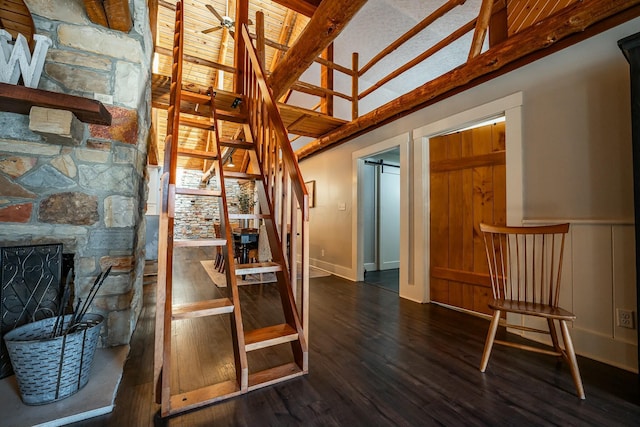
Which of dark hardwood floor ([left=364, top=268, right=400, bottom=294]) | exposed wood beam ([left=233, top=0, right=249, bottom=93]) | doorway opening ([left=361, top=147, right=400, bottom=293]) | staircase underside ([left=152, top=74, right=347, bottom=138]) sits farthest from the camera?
doorway opening ([left=361, top=147, right=400, bottom=293])

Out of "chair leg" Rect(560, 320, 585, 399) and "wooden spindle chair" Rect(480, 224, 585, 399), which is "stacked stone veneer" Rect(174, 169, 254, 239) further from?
"chair leg" Rect(560, 320, 585, 399)

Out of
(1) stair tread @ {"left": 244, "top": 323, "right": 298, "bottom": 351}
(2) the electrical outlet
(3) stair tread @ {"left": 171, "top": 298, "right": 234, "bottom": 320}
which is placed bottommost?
(1) stair tread @ {"left": 244, "top": 323, "right": 298, "bottom": 351}

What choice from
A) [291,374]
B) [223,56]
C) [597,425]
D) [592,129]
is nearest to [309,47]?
[592,129]

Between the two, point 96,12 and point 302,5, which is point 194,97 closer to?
point 96,12

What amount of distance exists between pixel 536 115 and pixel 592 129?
1.28ft

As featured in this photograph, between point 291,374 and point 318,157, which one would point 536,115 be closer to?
point 291,374

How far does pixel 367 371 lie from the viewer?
1.75m

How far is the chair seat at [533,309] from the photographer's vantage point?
154 centimetres

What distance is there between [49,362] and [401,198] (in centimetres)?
323

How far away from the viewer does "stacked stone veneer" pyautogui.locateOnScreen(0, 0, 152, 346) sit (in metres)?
1.74

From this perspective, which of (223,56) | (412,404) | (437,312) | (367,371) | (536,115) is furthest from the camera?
(223,56)

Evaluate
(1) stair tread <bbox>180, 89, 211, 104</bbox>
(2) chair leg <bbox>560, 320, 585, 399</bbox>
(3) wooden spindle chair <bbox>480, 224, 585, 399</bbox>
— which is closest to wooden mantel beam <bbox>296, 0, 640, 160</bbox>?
(3) wooden spindle chair <bbox>480, 224, 585, 399</bbox>

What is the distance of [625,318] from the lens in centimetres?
177

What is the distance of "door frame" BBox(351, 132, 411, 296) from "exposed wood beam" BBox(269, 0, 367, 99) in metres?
1.47
